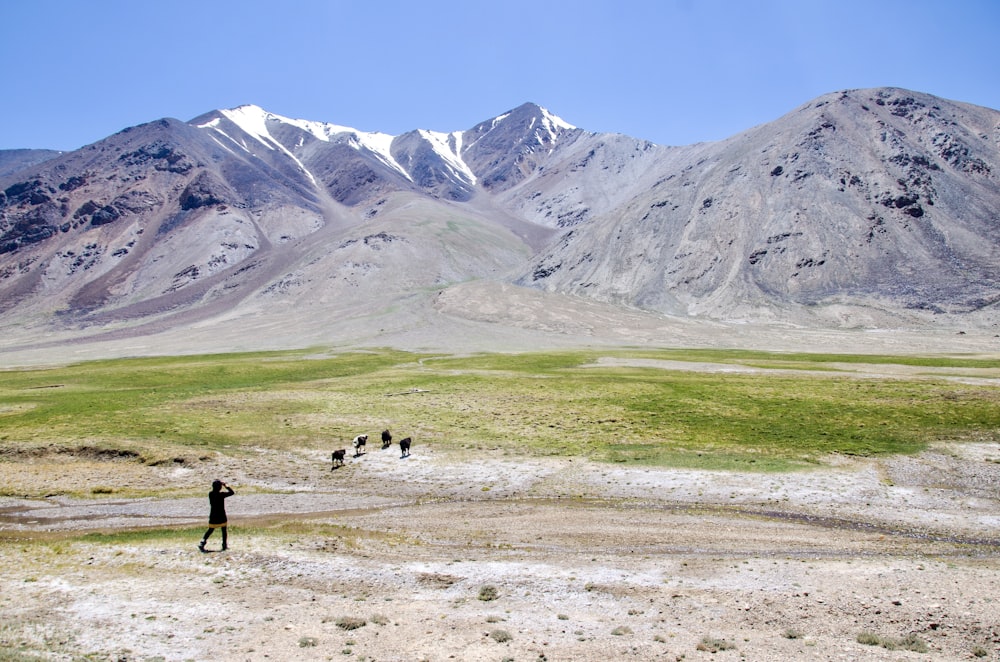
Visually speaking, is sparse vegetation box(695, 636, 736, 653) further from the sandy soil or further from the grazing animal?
the grazing animal

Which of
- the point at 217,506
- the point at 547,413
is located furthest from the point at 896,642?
the point at 547,413

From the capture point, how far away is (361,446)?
1416 inches

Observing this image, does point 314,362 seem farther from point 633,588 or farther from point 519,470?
point 633,588

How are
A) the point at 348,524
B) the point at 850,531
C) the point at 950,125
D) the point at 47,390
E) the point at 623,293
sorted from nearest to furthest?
1. the point at 850,531
2. the point at 348,524
3. the point at 47,390
4. the point at 623,293
5. the point at 950,125

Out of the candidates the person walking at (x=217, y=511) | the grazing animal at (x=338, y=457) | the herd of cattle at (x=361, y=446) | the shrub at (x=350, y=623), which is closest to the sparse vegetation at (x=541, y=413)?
→ the herd of cattle at (x=361, y=446)

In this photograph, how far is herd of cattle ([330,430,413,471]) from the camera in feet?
107

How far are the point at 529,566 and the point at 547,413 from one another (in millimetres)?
26506

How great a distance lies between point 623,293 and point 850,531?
14811 cm

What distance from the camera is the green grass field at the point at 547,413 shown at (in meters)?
34.8

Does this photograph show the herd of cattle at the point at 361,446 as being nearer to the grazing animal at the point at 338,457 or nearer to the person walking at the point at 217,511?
the grazing animal at the point at 338,457

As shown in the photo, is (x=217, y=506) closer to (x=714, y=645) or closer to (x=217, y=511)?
(x=217, y=511)

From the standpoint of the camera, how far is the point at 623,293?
166625 millimetres

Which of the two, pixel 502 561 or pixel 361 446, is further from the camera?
pixel 361 446

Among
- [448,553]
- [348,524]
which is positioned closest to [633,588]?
[448,553]
